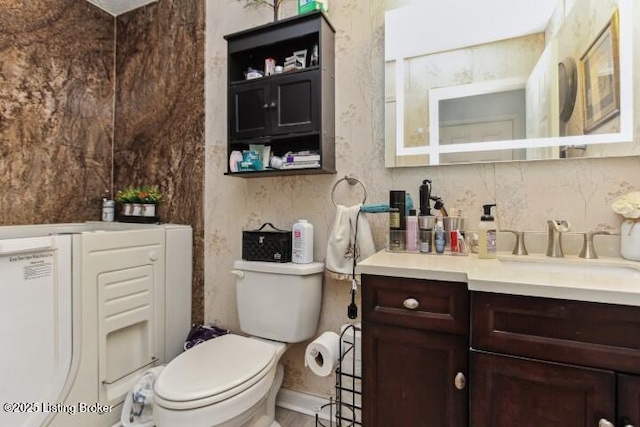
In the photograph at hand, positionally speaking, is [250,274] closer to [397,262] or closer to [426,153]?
[397,262]

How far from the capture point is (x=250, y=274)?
155 centimetres

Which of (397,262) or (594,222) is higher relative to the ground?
(594,222)

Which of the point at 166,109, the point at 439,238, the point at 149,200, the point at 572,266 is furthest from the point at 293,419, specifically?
the point at 166,109

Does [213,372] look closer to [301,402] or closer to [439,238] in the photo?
[301,402]

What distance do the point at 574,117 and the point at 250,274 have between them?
58.6 inches

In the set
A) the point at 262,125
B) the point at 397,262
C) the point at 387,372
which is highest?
the point at 262,125

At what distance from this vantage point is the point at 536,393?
0.78 meters

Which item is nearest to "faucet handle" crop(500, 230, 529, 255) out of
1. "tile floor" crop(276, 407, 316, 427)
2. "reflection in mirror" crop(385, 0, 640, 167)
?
"reflection in mirror" crop(385, 0, 640, 167)

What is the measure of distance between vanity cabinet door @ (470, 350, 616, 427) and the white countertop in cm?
18

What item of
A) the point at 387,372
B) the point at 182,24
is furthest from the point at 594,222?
the point at 182,24

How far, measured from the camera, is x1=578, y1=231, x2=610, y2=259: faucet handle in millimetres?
1111

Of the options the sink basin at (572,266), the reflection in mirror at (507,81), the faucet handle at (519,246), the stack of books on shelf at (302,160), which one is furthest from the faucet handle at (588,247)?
the stack of books on shelf at (302,160)

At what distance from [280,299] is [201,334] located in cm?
62

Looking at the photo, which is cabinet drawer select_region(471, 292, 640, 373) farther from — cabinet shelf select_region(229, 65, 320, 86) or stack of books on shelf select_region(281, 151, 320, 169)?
cabinet shelf select_region(229, 65, 320, 86)
